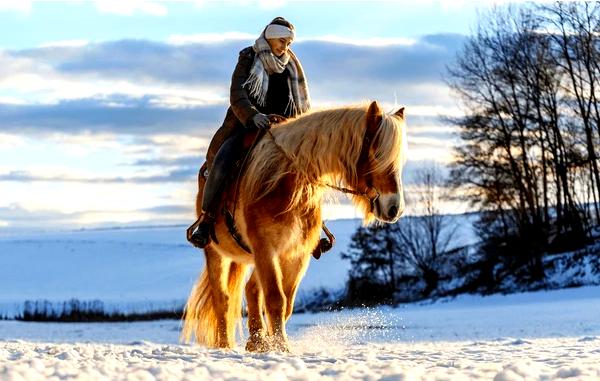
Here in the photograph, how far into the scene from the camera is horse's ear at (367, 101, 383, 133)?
7.12 meters

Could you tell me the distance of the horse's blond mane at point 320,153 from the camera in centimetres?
705

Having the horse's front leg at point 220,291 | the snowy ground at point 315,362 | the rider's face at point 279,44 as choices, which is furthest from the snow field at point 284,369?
the rider's face at point 279,44

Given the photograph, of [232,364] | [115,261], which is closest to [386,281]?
[115,261]

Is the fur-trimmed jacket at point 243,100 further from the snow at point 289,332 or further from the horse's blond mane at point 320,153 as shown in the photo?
the snow at point 289,332

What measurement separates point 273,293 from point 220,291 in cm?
199

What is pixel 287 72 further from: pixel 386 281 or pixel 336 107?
pixel 386 281

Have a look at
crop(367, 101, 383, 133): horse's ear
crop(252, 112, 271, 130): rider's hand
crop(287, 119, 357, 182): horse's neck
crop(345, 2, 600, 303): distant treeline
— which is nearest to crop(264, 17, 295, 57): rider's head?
crop(252, 112, 271, 130): rider's hand

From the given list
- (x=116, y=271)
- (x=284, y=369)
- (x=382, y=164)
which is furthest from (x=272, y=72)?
(x=116, y=271)

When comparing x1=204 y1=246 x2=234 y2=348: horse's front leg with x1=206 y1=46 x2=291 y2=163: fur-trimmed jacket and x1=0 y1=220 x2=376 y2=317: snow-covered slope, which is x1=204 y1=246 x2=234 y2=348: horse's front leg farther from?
x1=0 y1=220 x2=376 y2=317: snow-covered slope

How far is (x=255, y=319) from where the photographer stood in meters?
8.01

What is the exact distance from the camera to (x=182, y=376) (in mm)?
4973

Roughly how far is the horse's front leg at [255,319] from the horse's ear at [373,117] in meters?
1.85

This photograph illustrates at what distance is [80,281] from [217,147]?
4698 cm

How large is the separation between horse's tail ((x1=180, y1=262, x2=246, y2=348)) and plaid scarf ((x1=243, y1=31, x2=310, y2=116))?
1.94 metres
